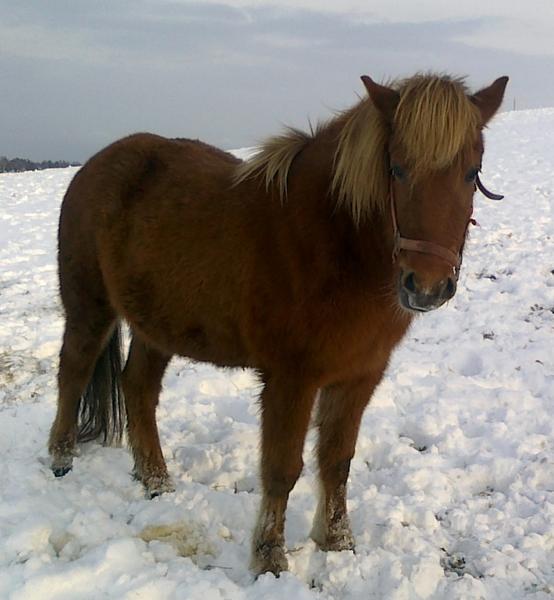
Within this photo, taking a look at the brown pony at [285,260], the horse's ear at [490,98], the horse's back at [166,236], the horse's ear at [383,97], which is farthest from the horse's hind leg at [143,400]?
the horse's ear at [490,98]

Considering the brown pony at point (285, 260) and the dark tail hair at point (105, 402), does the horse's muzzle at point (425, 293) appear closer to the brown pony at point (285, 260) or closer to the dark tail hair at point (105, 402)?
the brown pony at point (285, 260)

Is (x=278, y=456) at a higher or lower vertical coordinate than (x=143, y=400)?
higher

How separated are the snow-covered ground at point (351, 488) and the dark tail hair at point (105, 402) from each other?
0.48 ft

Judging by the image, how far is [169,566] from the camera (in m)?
2.71

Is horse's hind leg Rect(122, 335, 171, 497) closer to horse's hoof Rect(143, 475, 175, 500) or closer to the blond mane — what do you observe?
horse's hoof Rect(143, 475, 175, 500)

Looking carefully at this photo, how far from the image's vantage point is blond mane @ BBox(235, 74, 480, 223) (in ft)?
7.18

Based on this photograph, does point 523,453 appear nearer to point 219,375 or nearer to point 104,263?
point 219,375

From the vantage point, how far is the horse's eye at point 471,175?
89.0 inches

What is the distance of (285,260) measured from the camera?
266cm

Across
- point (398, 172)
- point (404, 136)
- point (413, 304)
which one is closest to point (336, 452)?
point (413, 304)

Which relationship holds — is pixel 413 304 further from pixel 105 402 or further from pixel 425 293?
pixel 105 402

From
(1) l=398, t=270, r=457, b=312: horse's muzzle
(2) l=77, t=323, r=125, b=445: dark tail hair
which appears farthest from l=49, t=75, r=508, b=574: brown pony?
(2) l=77, t=323, r=125, b=445: dark tail hair

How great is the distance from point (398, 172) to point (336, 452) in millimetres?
1455

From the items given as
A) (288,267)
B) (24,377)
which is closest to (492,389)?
(288,267)
